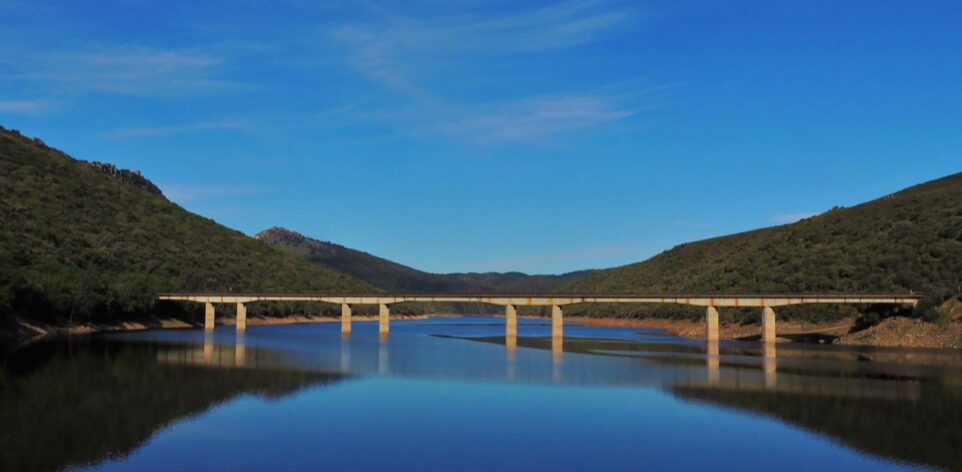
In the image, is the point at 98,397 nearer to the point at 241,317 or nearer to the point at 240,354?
the point at 240,354

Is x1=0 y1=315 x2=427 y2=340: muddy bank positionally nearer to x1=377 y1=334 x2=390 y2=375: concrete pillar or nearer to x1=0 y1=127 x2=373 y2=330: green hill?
x1=0 y1=127 x2=373 y2=330: green hill

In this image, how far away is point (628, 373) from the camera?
6116 centimetres

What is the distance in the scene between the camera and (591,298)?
123438mm

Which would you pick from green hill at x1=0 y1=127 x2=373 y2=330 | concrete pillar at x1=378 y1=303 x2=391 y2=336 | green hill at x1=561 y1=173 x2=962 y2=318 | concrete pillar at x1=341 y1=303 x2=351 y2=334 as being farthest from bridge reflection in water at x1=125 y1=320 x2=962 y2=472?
concrete pillar at x1=341 y1=303 x2=351 y2=334

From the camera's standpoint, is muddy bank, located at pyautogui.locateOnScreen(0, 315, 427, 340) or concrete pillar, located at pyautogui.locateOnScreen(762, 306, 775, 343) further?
concrete pillar, located at pyautogui.locateOnScreen(762, 306, 775, 343)

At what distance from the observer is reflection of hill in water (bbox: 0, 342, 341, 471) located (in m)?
29.2

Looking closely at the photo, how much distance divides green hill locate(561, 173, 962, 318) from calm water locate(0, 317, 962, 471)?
40.7 m

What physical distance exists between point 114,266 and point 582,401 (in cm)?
11384

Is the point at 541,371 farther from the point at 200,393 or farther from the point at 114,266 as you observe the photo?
the point at 114,266

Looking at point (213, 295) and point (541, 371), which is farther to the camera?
point (213, 295)

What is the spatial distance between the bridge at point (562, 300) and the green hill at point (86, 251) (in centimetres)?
1171

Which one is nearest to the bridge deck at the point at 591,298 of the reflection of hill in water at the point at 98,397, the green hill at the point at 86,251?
the green hill at the point at 86,251

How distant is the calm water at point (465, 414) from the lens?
29453mm

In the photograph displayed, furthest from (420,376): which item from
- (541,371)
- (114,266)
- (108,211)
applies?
(108,211)
